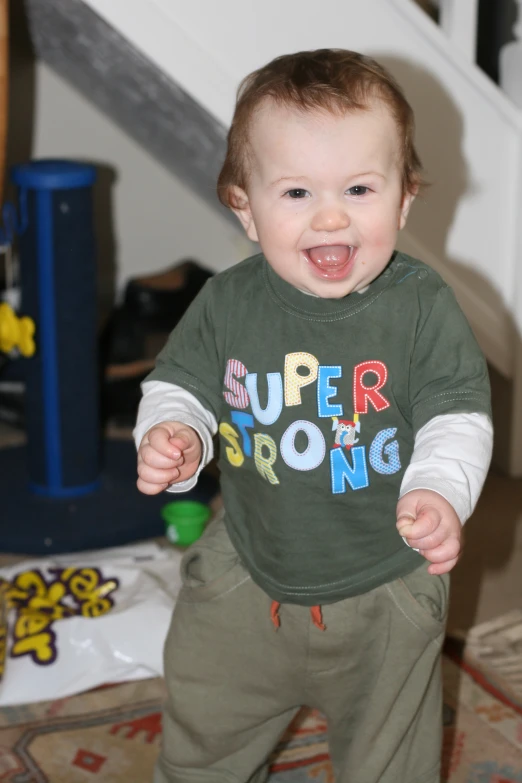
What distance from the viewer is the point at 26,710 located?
132 centimetres

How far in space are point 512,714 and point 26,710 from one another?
620 mm

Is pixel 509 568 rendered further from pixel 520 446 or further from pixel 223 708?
pixel 223 708

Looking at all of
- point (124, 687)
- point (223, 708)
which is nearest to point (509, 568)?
point (124, 687)

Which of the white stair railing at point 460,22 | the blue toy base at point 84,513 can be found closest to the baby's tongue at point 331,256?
the white stair railing at point 460,22

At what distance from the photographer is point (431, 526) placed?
0.76 m

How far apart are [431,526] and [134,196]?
7.28ft

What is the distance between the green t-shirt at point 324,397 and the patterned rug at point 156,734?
37cm

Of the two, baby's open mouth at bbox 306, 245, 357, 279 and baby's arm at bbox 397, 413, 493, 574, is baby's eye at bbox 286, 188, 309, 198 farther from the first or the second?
baby's arm at bbox 397, 413, 493, 574

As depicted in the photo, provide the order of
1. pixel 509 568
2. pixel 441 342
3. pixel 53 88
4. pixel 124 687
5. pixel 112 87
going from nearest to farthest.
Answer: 1. pixel 441 342
2. pixel 124 687
3. pixel 509 568
4. pixel 112 87
5. pixel 53 88

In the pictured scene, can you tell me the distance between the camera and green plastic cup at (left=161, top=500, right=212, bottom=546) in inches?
66.7

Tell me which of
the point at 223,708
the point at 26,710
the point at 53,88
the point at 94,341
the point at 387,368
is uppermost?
the point at 53,88

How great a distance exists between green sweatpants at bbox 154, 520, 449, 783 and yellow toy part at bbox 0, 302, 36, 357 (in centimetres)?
81

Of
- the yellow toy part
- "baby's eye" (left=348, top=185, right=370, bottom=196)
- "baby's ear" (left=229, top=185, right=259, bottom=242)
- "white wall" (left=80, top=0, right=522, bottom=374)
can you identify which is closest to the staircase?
"white wall" (left=80, top=0, right=522, bottom=374)

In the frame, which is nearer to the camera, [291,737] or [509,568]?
[291,737]
